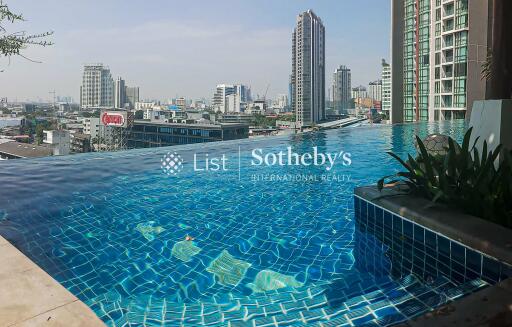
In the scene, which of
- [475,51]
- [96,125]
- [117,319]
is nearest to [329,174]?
[117,319]

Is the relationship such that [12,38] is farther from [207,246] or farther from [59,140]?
[59,140]

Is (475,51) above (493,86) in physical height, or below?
above

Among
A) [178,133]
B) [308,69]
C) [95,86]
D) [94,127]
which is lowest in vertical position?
[178,133]

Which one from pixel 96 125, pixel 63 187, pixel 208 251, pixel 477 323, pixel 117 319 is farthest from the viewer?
pixel 96 125

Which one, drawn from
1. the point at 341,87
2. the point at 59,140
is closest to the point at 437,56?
the point at 59,140

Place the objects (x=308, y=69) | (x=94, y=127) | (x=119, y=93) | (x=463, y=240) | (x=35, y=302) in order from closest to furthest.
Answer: (x=35, y=302)
(x=463, y=240)
(x=94, y=127)
(x=308, y=69)
(x=119, y=93)

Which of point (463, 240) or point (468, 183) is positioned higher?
point (468, 183)

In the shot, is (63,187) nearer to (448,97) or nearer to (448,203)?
(448,203)
